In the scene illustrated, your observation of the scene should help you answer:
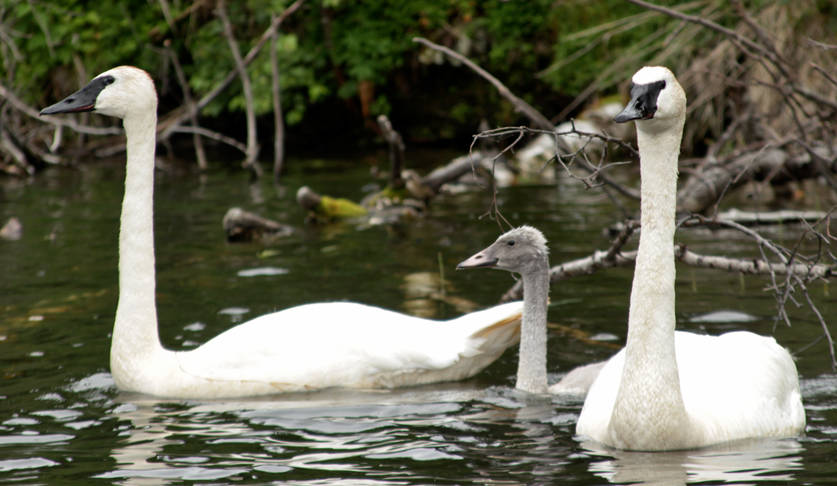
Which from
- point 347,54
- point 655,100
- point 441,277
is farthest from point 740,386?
point 347,54

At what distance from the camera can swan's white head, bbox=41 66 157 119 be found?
6379mm

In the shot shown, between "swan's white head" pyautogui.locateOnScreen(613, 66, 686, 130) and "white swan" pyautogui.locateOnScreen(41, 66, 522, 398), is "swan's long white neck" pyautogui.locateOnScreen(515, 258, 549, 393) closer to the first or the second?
"white swan" pyautogui.locateOnScreen(41, 66, 522, 398)

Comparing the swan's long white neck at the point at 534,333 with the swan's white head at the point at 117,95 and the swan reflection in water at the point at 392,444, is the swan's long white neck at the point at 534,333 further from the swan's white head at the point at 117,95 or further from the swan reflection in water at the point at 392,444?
the swan's white head at the point at 117,95

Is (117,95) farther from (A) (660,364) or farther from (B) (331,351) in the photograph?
(A) (660,364)

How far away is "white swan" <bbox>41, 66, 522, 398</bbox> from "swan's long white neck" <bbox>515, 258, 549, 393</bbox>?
146mm

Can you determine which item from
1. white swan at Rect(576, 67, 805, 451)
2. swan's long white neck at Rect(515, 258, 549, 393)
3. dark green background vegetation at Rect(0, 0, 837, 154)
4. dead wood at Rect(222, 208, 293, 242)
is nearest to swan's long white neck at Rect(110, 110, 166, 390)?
swan's long white neck at Rect(515, 258, 549, 393)

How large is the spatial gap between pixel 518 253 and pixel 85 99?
261cm

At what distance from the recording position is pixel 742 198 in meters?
13.1

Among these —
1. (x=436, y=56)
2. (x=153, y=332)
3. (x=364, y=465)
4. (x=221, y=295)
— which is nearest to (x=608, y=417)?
(x=364, y=465)

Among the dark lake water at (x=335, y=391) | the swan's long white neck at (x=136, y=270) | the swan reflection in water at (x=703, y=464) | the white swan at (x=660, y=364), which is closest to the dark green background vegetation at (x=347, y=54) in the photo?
the dark lake water at (x=335, y=391)

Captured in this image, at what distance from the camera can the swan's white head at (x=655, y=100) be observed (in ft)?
13.8

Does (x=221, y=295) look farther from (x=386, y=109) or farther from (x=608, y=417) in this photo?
(x=386, y=109)

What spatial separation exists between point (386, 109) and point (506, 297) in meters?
15.3

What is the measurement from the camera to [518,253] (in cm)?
613
